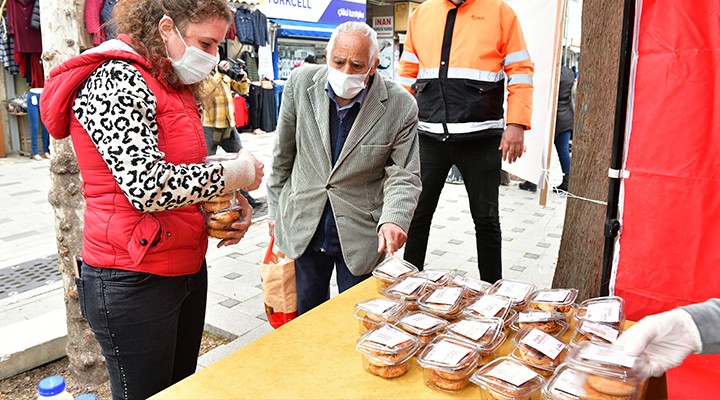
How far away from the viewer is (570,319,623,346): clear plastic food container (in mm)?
1446

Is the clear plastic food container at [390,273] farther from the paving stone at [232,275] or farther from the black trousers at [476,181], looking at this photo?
the paving stone at [232,275]

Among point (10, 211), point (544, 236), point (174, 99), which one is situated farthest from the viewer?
point (10, 211)

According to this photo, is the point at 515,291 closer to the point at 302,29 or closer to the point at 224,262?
the point at 224,262

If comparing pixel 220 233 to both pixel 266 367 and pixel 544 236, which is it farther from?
pixel 544 236

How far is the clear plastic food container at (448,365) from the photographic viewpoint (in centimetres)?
134

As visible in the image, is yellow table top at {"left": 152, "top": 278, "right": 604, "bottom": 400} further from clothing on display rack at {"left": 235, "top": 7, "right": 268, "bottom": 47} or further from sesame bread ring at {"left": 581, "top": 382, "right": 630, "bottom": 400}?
clothing on display rack at {"left": 235, "top": 7, "right": 268, "bottom": 47}

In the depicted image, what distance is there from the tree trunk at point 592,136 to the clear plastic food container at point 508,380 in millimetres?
1658

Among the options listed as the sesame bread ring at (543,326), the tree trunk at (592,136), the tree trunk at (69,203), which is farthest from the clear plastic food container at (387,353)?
the tree trunk at (69,203)

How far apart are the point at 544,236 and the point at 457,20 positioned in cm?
324

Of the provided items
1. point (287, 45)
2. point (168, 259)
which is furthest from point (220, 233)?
point (287, 45)

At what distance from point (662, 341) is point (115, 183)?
150cm

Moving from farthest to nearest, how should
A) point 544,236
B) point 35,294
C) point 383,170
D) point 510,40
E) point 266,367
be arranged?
point 544,236
point 35,294
point 510,40
point 383,170
point 266,367

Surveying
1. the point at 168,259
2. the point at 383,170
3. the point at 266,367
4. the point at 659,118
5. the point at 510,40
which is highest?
the point at 510,40

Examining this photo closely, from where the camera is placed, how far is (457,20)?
314 centimetres
